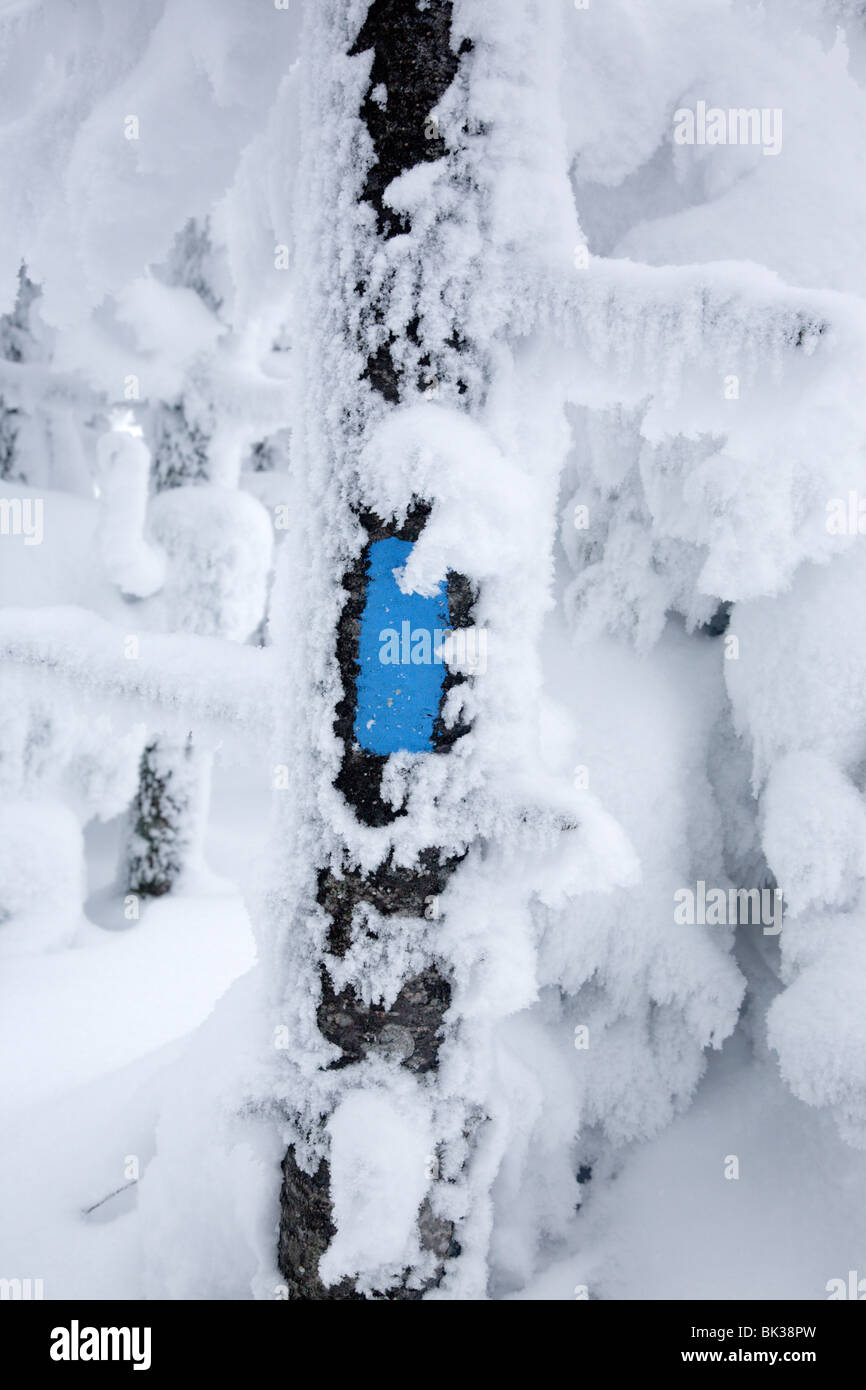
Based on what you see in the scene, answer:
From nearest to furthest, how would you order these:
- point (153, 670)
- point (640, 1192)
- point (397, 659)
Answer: point (397, 659) < point (153, 670) < point (640, 1192)

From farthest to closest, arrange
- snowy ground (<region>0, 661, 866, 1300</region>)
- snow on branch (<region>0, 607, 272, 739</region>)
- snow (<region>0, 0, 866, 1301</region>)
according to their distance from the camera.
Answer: snowy ground (<region>0, 661, 866, 1300</region>)
snow on branch (<region>0, 607, 272, 739</region>)
snow (<region>0, 0, 866, 1301</region>)

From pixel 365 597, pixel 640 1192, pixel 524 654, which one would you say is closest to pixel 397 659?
pixel 365 597

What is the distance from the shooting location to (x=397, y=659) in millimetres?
1817

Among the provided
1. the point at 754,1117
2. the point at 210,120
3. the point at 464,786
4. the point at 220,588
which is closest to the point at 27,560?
the point at 220,588

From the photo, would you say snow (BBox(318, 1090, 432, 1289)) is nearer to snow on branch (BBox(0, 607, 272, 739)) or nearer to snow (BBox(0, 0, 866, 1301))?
snow (BBox(0, 0, 866, 1301))

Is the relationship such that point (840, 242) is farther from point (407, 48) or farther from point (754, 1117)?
point (754, 1117)

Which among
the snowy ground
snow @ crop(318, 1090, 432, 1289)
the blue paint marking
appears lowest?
the snowy ground

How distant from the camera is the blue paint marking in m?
1.81

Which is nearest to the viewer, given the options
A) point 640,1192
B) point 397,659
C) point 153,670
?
point 397,659

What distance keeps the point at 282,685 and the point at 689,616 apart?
2281mm

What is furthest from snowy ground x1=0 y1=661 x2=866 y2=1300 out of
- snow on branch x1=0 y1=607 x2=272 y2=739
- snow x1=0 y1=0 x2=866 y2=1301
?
snow on branch x1=0 y1=607 x2=272 y2=739

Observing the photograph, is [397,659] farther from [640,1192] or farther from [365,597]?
[640,1192]

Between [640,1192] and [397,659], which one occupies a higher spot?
[397,659]

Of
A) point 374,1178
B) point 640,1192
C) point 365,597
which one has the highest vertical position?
point 365,597
